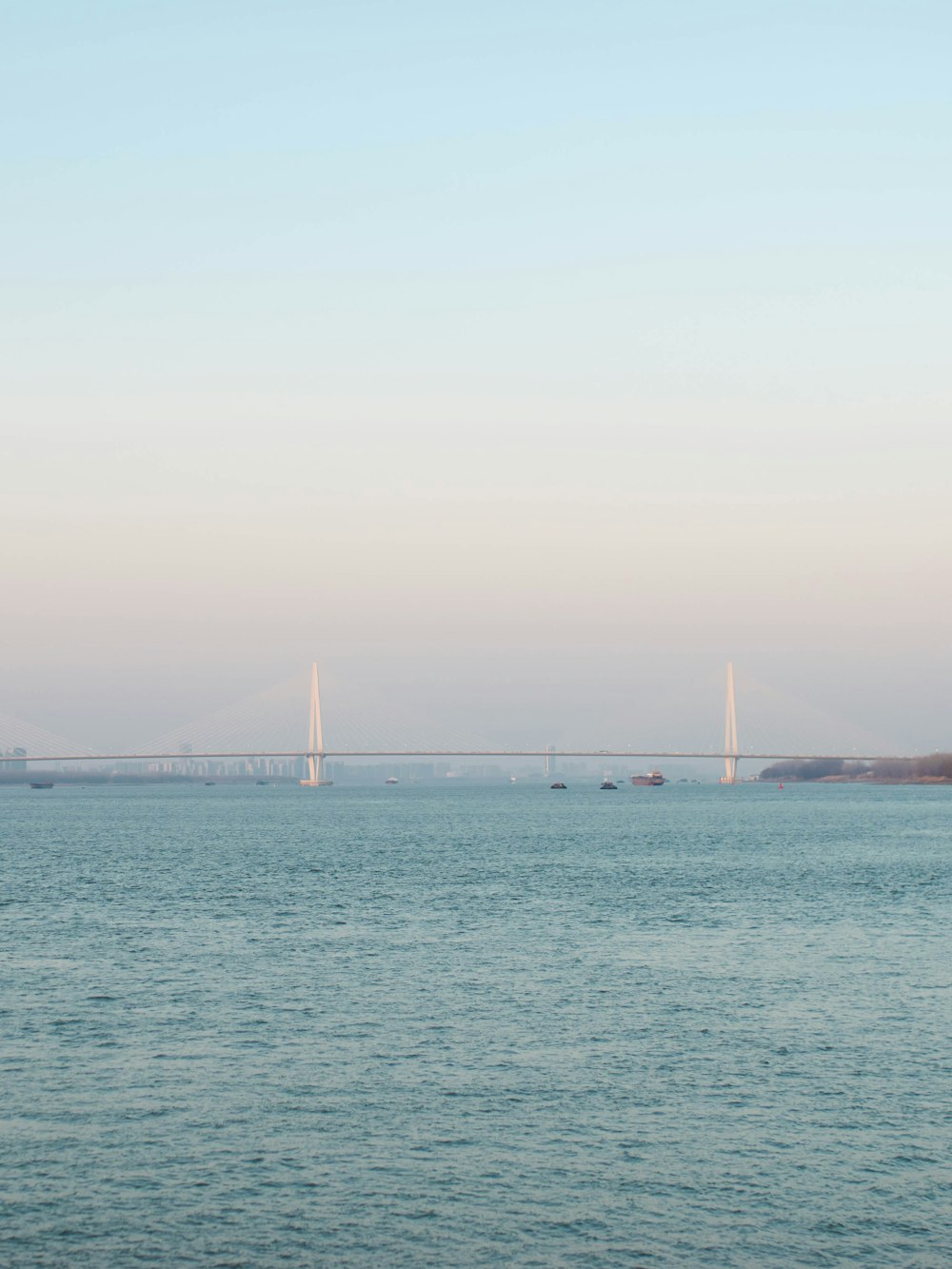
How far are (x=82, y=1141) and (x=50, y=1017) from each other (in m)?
9.65

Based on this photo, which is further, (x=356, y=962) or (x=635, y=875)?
(x=635, y=875)

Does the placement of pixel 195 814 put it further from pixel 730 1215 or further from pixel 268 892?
pixel 730 1215

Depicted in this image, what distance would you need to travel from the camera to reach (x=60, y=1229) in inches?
725

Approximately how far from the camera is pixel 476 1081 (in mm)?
25922

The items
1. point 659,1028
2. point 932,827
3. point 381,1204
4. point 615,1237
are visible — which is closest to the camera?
point 615,1237

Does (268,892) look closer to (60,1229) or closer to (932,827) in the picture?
(60,1229)

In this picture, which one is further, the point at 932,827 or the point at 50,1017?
the point at 932,827

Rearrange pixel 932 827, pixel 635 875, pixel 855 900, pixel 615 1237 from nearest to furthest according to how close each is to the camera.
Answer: pixel 615 1237
pixel 855 900
pixel 635 875
pixel 932 827

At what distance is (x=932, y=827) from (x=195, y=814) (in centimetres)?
8319

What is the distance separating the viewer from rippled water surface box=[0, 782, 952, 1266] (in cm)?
1858

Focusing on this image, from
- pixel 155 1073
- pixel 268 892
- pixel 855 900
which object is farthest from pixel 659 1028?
pixel 268 892

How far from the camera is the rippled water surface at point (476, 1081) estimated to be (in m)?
18.6

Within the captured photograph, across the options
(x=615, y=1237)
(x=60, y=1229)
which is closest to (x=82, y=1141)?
(x=60, y=1229)

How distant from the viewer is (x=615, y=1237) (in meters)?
18.2
